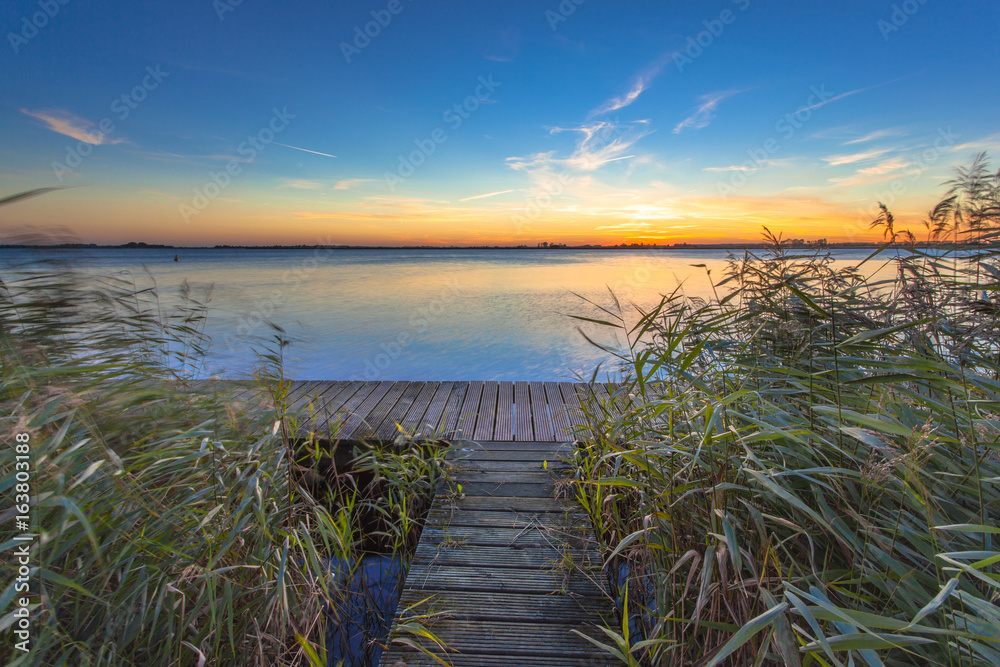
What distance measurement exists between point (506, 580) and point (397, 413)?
7.22ft

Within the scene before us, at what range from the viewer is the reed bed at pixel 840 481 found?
813 mm

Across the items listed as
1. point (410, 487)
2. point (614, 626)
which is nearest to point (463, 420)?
point (410, 487)

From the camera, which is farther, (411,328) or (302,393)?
(411,328)

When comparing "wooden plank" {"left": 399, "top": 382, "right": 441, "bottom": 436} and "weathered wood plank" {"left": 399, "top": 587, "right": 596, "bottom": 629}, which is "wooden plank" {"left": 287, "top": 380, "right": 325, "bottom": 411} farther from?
"weathered wood plank" {"left": 399, "top": 587, "right": 596, "bottom": 629}

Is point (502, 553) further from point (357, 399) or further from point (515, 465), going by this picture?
point (357, 399)

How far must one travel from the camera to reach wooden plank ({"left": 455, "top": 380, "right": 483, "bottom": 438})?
3.39 metres

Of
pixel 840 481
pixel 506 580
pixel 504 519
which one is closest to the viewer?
pixel 840 481

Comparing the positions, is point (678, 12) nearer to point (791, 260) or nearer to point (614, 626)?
point (791, 260)

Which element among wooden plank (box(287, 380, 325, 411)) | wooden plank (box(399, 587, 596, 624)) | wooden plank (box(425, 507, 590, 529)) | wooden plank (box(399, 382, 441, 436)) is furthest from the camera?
wooden plank (box(287, 380, 325, 411))

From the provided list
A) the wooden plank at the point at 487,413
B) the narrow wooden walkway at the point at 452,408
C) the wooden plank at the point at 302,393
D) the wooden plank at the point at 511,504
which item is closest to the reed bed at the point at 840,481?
the wooden plank at the point at 511,504

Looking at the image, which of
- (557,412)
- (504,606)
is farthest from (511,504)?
(557,412)

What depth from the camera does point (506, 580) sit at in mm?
1759

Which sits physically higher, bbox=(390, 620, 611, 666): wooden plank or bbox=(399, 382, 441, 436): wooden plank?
bbox=(390, 620, 611, 666): wooden plank

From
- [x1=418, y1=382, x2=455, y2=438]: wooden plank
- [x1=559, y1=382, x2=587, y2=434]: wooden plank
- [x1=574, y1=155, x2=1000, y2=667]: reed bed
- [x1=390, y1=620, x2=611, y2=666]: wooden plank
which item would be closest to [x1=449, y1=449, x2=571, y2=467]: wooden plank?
[x1=418, y1=382, x2=455, y2=438]: wooden plank
